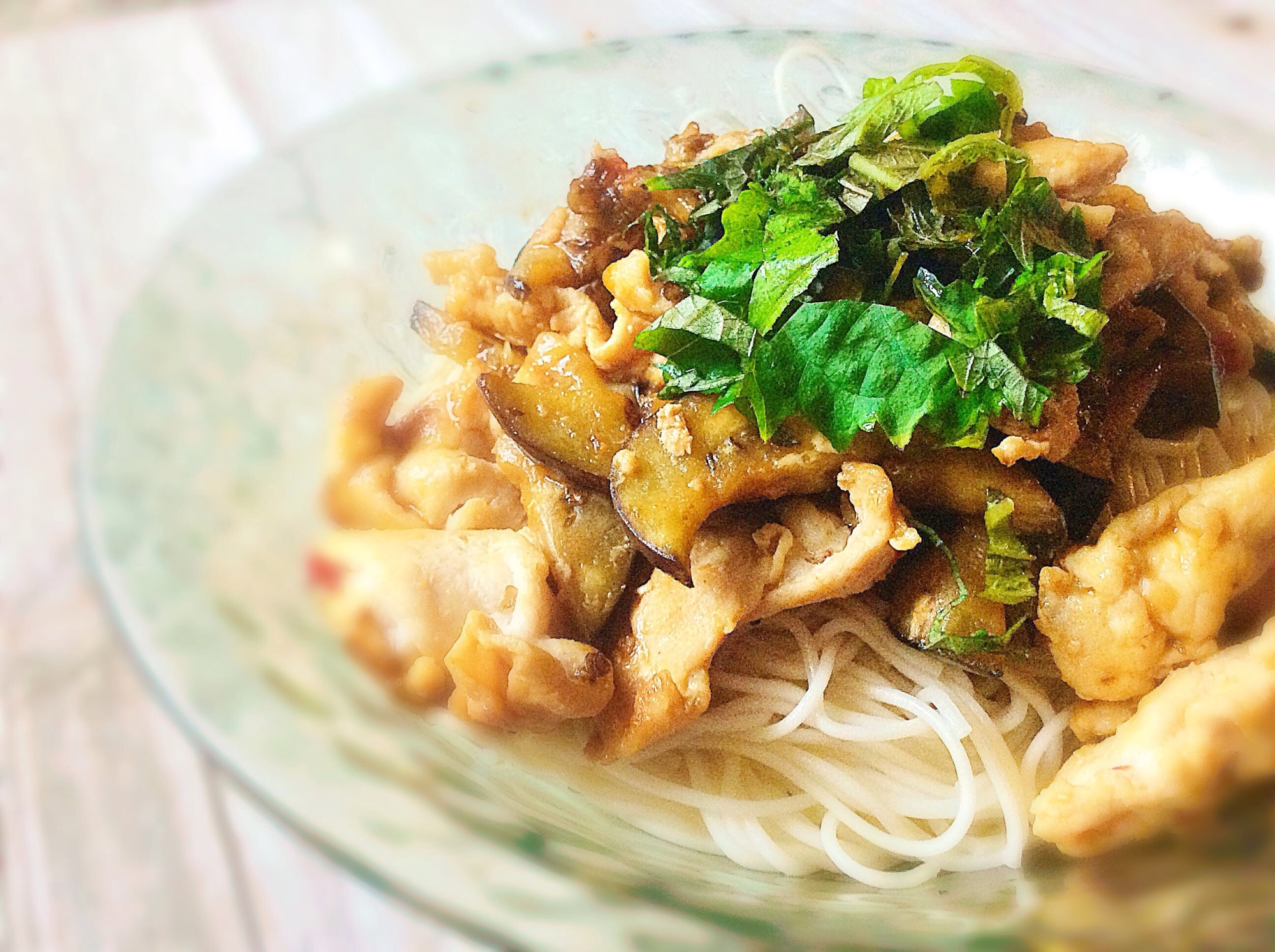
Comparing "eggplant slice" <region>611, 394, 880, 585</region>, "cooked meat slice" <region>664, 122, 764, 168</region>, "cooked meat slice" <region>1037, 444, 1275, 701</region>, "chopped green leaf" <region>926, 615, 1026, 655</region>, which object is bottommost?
"chopped green leaf" <region>926, 615, 1026, 655</region>

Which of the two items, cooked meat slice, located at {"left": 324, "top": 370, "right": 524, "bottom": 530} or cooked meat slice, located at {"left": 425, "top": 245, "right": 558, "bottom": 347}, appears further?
cooked meat slice, located at {"left": 425, "top": 245, "right": 558, "bottom": 347}

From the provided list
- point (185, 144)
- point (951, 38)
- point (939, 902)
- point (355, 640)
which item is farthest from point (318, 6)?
point (939, 902)

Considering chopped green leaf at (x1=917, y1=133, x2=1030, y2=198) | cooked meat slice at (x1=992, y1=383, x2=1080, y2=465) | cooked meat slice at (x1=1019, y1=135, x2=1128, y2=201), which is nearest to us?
cooked meat slice at (x1=992, y1=383, x2=1080, y2=465)

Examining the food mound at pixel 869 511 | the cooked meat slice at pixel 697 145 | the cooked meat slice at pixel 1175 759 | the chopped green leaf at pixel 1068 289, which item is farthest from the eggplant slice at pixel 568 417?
the cooked meat slice at pixel 1175 759

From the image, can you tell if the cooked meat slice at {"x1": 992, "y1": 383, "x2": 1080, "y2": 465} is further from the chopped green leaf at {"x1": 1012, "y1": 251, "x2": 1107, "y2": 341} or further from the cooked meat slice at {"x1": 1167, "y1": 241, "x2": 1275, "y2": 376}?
the cooked meat slice at {"x1": 1167, "y1": 241, "x2": 1275, "y2": 376}

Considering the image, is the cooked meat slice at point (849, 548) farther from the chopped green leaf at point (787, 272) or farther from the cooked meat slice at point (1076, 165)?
the cooked meat slice at point (1076, 165)

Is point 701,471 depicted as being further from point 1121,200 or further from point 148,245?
point 148,245

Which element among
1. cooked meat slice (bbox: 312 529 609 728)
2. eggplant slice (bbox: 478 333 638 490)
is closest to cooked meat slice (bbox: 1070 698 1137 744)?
cooked meat slice (bbox: 312 529 609 728)

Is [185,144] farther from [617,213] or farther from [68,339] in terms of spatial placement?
[617,213]
